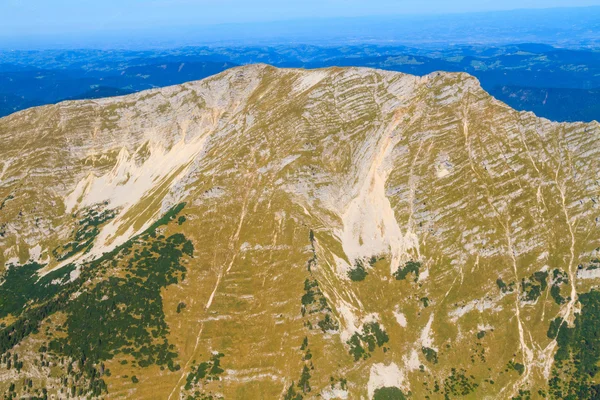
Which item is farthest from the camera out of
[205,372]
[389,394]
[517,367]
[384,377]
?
[517,367]

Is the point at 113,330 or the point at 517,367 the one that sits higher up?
the point at 113,330

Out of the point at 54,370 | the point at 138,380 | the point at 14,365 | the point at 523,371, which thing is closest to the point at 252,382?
the point at 138,380

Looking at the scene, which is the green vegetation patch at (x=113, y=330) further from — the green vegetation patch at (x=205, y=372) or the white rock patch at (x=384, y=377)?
the white rock patch at (x=384, y=377)

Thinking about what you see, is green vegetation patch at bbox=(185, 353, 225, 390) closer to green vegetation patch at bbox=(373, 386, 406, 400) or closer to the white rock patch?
the white rock patch

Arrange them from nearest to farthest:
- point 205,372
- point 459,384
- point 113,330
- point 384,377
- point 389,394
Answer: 1. point 205,372
2. point 389,394
3. point 113,330
4. point 459,384
5. point 384,377

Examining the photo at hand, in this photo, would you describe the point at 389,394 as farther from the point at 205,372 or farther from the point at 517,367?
the point at 205,372

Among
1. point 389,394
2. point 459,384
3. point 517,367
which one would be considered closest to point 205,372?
point 389,394

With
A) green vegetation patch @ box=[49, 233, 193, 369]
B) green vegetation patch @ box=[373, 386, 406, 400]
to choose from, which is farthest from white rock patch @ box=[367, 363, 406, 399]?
green vegetation patch @ box=[49, 233, 193, 369]

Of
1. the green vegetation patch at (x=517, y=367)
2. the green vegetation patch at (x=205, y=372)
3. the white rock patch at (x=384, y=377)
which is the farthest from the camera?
the green vegetation patch at (x=517, y=367)

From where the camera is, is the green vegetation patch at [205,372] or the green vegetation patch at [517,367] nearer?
the green vegetation patch at [205,372]

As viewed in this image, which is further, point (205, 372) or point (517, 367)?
point (517, 367)

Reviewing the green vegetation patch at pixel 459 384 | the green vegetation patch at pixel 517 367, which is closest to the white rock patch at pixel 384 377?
the green vegetation patch at pixel 459 384
